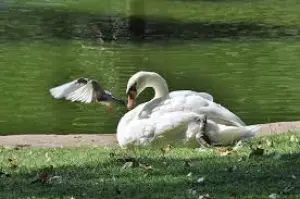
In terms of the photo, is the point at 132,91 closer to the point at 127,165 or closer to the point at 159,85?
the point at 159,85

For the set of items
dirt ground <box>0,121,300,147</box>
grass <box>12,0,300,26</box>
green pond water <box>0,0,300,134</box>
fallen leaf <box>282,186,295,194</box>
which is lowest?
grass <box>12,0,300,26</box>

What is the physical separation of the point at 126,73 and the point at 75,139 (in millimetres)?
6536

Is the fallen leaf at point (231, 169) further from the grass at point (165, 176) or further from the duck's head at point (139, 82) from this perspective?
the duck's head at point (139, 82)

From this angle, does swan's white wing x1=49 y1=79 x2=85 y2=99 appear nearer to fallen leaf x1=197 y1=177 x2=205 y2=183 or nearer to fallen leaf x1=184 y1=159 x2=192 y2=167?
fallen leaf x1=184 y1=159 x2=192 y2=167

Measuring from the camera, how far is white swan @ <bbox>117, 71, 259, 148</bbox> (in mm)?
9766

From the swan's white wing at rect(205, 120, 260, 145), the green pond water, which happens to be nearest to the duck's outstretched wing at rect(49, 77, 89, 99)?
the swan's white wing at rect(205, 120, 260, 145)

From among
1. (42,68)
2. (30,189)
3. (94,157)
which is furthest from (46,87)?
(30,189)

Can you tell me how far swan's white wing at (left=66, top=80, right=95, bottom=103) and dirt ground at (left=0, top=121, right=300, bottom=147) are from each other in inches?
26.1

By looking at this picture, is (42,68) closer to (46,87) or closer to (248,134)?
(46,87)

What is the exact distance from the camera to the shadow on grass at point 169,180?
6648mm

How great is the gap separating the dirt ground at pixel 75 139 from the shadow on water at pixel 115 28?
466 inches

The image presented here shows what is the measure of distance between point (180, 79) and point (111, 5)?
52.7 feet

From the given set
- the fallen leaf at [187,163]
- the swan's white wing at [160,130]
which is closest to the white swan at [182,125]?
the swan's white wing at [160,130]

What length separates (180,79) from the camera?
18344mm
